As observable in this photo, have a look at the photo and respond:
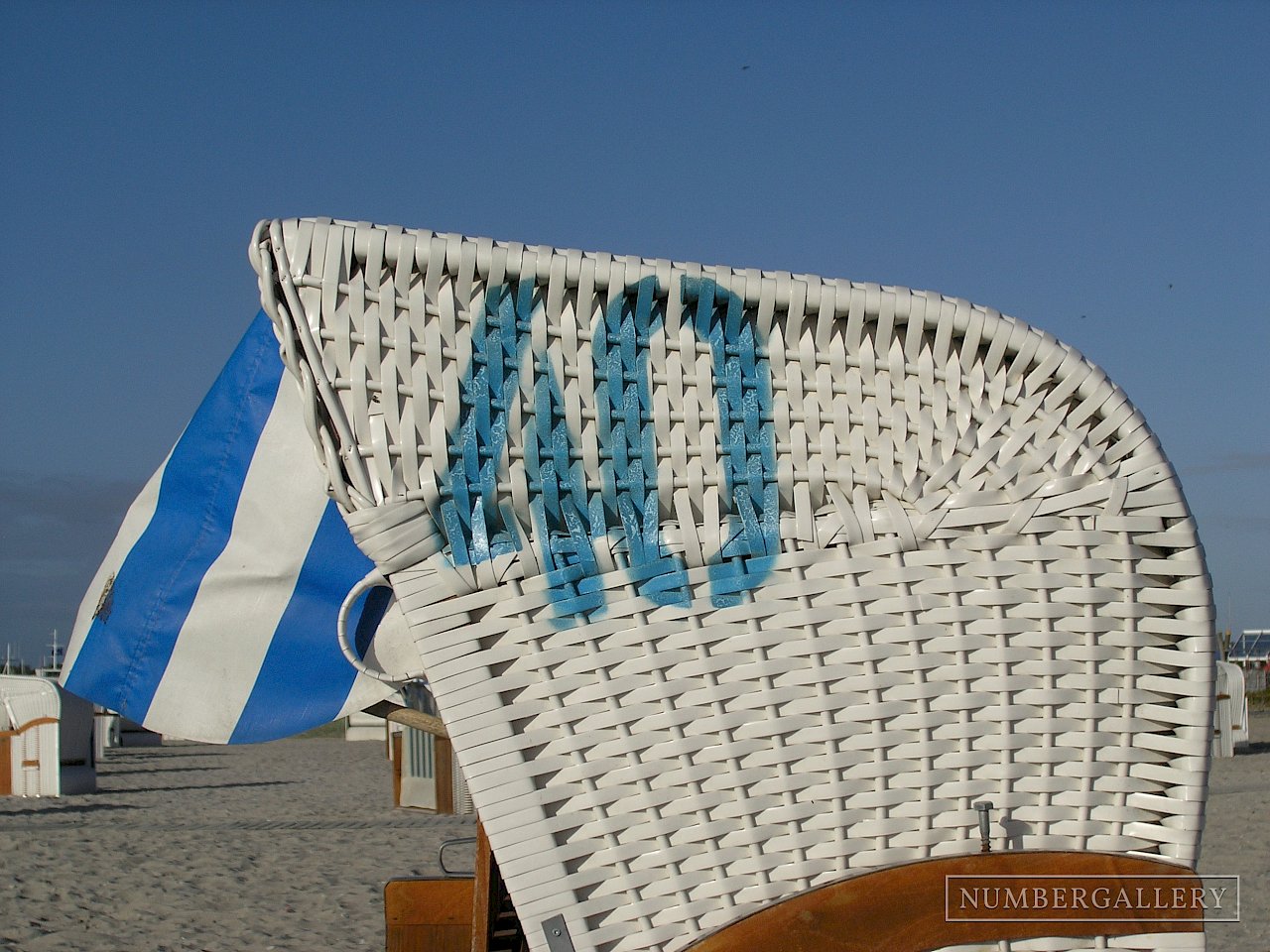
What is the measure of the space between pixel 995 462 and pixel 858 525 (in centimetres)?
22

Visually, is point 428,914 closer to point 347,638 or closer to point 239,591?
A: point 239,591

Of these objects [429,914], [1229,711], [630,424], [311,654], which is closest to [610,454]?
[630,424]

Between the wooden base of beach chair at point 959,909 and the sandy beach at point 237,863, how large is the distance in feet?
15.3

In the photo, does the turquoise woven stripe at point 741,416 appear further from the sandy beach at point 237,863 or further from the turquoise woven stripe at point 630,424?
the sandy beach at point 237,863

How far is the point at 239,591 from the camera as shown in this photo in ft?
8.82

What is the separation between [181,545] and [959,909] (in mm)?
1856

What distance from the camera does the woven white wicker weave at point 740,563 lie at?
5.18 ft

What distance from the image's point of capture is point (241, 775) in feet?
59.6

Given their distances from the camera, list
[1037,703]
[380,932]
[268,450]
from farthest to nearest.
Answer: [380,932]
[268,450]
[1037,703]

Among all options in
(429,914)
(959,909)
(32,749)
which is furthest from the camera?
(32,749)

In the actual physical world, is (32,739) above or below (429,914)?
above

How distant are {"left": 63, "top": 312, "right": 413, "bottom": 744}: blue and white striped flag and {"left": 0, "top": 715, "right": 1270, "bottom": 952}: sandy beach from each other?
3636mm

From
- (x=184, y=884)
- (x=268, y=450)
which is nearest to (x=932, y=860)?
(x=268, y=450)

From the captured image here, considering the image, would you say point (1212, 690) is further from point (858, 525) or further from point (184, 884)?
point (184, 884)
